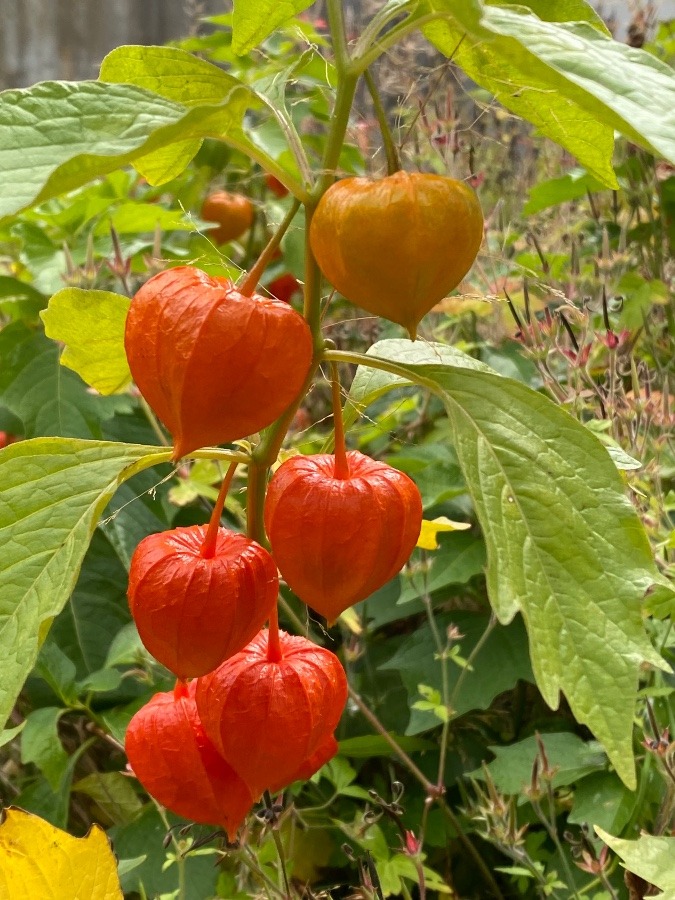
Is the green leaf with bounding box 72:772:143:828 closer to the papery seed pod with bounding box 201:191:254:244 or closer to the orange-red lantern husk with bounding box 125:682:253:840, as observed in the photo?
the orange-red lantern husk with bounding box 125:682:253:840

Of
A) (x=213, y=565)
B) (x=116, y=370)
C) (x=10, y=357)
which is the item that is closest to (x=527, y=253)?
(x=10, y=357)

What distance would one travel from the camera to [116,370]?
487mm

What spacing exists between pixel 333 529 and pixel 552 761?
0.46 m

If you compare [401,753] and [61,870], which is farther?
[401,753]

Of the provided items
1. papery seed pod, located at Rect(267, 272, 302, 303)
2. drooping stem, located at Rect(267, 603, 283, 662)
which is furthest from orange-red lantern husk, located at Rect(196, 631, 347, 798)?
papery seed pod, located at Rect(267, 272, 302, 303)

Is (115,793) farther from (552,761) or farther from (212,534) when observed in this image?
(212,534)

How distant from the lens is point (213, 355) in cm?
33

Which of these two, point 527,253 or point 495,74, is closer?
point 495,74

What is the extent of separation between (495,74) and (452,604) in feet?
2.48

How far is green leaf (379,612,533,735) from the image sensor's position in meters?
0.83

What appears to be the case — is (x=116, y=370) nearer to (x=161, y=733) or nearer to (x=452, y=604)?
(x=161, y=733)

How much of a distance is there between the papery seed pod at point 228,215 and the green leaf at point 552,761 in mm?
828

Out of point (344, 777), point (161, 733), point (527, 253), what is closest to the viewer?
point (161, 733)

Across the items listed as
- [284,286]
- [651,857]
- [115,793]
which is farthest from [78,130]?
[284,286]
